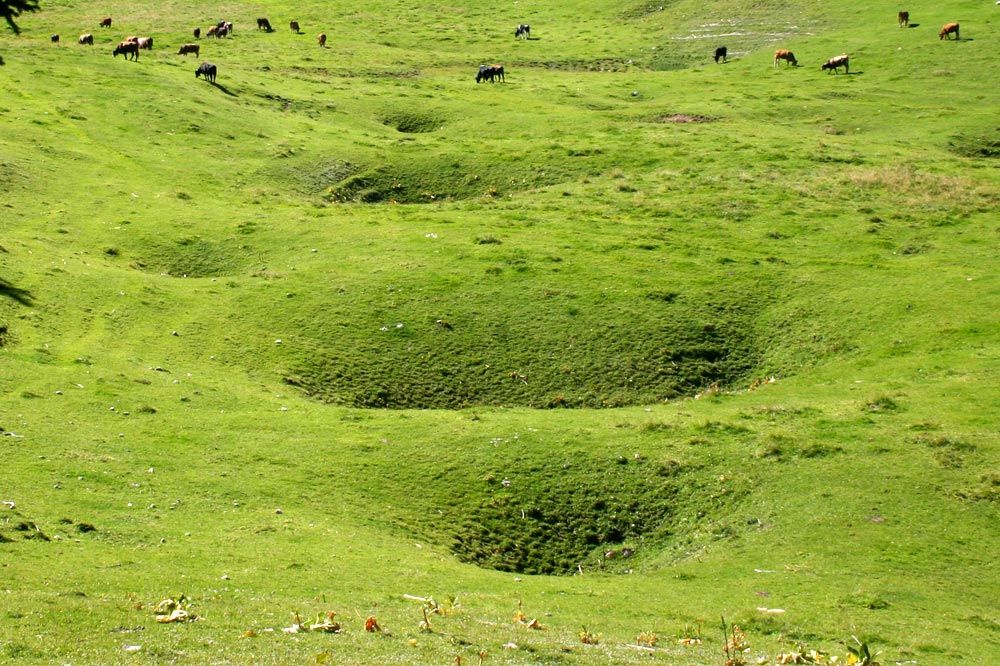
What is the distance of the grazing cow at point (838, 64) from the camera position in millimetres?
70812

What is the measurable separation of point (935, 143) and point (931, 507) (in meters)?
38.2

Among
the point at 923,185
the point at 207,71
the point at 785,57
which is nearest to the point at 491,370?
the point at 923,185

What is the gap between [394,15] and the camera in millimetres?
95062

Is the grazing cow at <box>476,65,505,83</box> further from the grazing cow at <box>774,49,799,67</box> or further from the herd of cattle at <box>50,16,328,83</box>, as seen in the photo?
the grazing cow at <box>774,49,799,67</box>

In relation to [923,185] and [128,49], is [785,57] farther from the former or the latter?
[128,49]

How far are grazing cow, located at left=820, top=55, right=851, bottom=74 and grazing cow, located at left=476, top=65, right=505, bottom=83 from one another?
69.1 ft

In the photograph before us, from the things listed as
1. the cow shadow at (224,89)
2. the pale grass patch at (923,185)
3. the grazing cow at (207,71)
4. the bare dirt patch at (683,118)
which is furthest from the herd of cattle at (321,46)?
the pale grass patch at (923,185)

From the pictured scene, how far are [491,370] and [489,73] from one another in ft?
145

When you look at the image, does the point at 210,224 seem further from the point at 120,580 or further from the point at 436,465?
the point at 120,580

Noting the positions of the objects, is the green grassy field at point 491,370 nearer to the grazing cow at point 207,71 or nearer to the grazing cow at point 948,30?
the grazing cow at point 207,71

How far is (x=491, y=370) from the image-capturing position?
32.0 metres

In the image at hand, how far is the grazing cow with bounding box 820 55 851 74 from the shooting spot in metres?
70.8

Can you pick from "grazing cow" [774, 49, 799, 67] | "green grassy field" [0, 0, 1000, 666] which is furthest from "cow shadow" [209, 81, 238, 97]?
"grazing cow" [774, 49, 799, 67]

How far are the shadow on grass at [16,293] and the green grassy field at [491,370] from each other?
0.58ft
